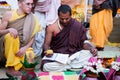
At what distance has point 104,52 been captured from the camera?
5820 millimetres

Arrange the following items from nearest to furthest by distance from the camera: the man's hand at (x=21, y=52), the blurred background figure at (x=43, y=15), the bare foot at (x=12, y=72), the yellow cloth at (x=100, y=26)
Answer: the bare foot at (x=12, y=72), the man's hand at (x=21, y=52), the blurred background figure at (x=43, y=15), the yellow cloth at (x=100, y=26)

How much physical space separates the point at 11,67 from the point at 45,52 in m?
0.52

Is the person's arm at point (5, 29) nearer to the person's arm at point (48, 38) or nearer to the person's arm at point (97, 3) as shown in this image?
the person's arm at point (48, 38)

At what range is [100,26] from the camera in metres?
5.94

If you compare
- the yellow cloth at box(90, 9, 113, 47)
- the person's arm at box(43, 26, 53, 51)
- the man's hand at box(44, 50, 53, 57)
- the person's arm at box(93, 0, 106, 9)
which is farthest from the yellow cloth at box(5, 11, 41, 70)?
the person's arm at box(93, 0, 106, 9)

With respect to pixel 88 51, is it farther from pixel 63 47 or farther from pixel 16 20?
pixel 16 20

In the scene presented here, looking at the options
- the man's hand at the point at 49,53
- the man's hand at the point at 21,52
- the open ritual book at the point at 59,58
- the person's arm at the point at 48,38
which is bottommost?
the open ritual book at the point at 59,58

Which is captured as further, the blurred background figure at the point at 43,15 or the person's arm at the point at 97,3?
the person's arm at the point at 97,3

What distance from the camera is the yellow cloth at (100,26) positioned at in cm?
591

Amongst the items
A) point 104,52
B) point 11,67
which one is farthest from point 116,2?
point 11,67

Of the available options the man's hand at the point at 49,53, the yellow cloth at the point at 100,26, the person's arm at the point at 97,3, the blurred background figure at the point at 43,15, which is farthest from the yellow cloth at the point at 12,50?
the person's arm at the point at 97,3

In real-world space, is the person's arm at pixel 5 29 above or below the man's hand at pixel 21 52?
above

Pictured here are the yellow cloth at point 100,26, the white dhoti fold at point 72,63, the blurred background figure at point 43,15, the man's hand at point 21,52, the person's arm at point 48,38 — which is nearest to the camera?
the man's hand at point 21,52

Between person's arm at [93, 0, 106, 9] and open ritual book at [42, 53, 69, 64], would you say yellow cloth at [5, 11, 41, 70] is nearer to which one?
open ritual book at [42, 53, 69, 64]
